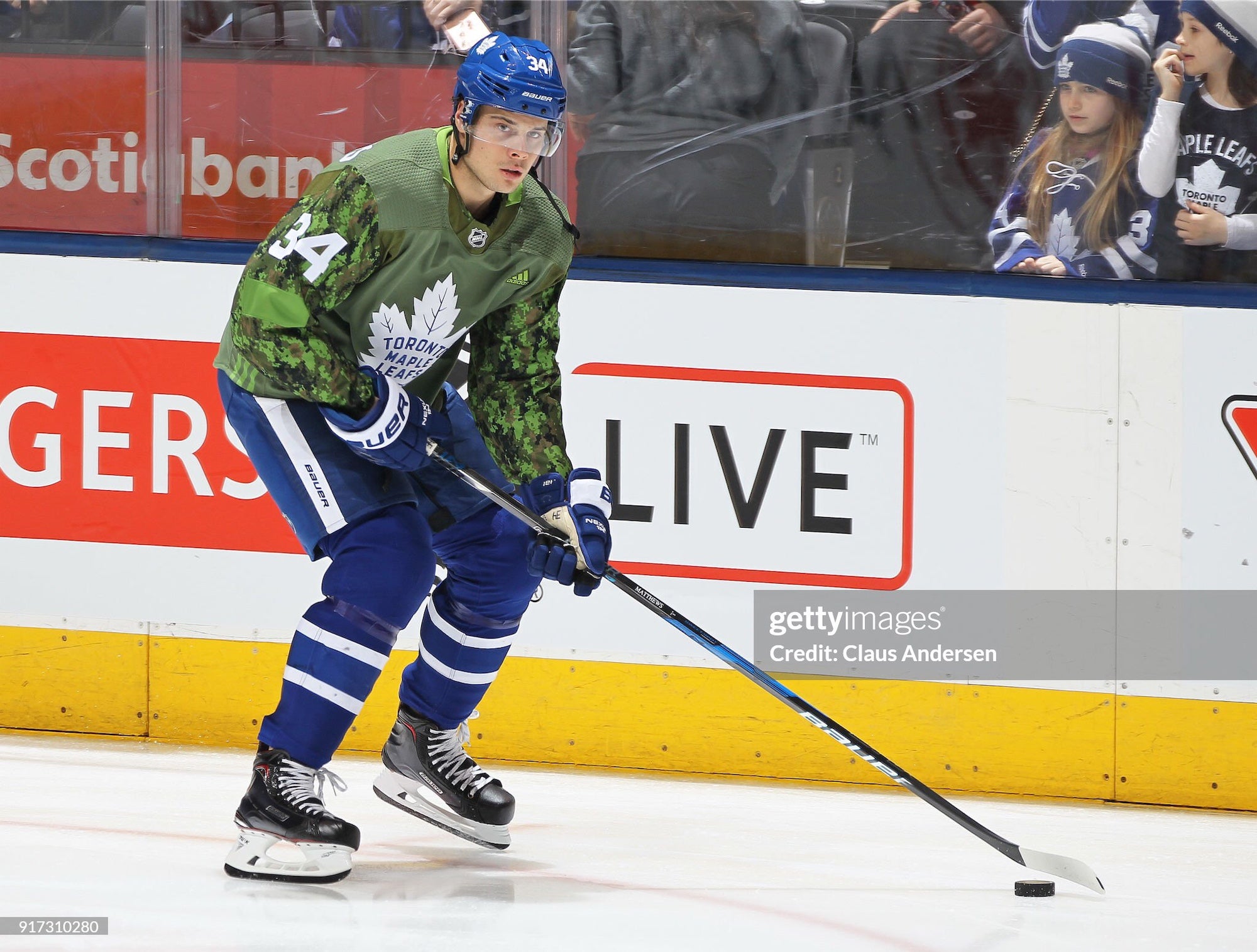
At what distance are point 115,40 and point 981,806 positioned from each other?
2529 mm

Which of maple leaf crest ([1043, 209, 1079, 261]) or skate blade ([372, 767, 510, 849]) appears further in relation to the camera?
maple leaf crest ([1043, 209, 1079, 261])

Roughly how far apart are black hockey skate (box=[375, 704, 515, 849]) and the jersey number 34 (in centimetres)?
84

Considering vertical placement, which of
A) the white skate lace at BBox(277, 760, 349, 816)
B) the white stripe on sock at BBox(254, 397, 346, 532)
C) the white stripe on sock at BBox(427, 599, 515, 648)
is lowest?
the white skate lace at BBox(277, 760, 349, 816)

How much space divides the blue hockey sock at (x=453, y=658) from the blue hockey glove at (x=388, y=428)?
32 cm

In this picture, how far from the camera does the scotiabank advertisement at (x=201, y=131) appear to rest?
11.7 feet

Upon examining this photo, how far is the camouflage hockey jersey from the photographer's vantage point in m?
2.39

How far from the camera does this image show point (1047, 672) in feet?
10.5

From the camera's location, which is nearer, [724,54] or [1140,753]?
[1140,753]

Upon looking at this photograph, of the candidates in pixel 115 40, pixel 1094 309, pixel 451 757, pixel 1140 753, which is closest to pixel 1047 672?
pixel 1140 753

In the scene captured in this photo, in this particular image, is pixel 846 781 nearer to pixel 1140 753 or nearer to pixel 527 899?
pixel 1140 753

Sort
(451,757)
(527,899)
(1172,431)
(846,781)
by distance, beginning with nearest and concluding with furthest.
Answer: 1. (527,899)
2. (451,757)
3. (1172,431)
4. (846,781)

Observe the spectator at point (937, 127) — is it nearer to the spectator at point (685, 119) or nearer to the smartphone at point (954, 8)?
the smartphone at point (954, 8)

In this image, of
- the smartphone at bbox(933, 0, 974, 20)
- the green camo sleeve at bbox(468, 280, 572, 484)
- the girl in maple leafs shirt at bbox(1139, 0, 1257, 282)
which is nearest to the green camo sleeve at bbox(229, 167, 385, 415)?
the green camo sleeve at bbox(468, 280, 572, 484)

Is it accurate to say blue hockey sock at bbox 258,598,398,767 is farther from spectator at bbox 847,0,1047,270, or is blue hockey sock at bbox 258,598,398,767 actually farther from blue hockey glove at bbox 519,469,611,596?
spectator at bbox 847,0,1047,270
